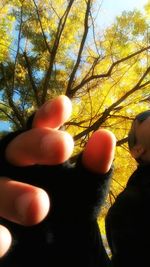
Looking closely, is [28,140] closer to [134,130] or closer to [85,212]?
[85,212]

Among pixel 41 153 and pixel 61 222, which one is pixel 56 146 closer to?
pixel 41 153

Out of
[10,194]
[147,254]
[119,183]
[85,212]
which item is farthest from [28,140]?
[119,183]

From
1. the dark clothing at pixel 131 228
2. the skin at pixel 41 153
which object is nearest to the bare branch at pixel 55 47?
the dark clothing at pixel 131 228

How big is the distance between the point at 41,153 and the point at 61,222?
0.22 m

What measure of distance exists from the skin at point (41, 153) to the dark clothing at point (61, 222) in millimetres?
38

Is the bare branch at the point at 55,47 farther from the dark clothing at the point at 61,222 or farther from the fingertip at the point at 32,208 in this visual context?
the fingertip at the point at 32,208

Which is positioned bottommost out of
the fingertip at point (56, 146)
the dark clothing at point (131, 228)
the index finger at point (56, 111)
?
the dark clothing at point (131, 228)

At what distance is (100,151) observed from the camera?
0.42 meters

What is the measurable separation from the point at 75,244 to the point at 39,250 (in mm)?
68

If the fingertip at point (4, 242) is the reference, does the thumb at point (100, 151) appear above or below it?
above

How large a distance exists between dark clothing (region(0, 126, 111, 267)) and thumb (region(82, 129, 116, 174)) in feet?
0.08

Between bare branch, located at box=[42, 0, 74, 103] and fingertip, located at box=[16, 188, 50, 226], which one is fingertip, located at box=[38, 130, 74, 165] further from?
bare branch, located at box=[42, 0, 74, 103]

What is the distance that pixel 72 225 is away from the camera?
1.81ft

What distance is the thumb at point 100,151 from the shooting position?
400 mm
